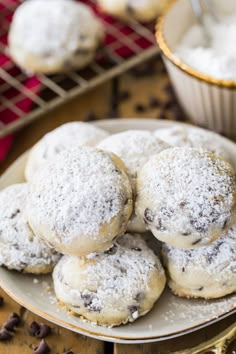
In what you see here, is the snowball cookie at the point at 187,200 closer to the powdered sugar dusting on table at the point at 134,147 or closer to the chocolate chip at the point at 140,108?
the powdered sugar dusting on table at the point at 134,147

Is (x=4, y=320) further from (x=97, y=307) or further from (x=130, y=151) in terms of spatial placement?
(x=130, y=151)

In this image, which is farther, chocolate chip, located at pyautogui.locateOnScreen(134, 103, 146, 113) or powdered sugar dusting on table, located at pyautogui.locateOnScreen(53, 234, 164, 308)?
chocolate chip, located at pyautogui.locateOnScreen(134, 103, 146, 113)

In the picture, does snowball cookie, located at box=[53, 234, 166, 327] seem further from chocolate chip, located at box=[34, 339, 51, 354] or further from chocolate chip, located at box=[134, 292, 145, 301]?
chocolate chip, located at box=[34, 339, 51, 354]

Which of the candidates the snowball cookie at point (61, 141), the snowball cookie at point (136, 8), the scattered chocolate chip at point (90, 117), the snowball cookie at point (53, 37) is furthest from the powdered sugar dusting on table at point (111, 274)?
the snowball cookie at point (136, 8)

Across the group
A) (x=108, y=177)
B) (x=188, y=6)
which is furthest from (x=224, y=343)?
(x=188, y=6)

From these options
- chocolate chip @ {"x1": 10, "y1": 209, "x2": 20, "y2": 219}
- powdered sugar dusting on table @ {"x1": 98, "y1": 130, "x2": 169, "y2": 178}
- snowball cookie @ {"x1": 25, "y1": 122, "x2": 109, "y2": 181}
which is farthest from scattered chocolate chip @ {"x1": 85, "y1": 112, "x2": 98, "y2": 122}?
chocolate chip @ {"x1": 10, "y1": 209, "x2": 20, "y2": 219}

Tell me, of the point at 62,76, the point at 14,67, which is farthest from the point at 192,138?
the point at 14,67

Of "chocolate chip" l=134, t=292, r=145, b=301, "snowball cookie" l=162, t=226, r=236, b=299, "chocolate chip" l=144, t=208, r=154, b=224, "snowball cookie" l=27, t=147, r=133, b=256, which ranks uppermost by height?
"snowball cookie" l=27, t=147, r=133, b=256

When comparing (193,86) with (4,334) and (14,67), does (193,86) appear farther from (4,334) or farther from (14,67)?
(4,334)
